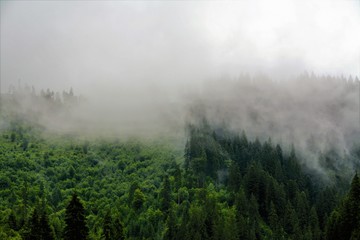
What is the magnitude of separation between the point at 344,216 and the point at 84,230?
66.6 m

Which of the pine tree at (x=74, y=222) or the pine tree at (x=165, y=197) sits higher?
the pine tree at (x=165, y=197)

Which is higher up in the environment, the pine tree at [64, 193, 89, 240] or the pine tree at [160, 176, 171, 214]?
the pine tree at [160, 176, 171, 214]

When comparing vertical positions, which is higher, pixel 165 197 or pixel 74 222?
pixel 165 197

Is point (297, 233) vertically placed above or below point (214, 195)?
below

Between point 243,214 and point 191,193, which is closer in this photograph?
point 243,214

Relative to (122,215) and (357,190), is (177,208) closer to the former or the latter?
(122,215)

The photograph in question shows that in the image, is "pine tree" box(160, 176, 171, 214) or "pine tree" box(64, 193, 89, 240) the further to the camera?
"pine tree" box(160, 176, 171, 214)

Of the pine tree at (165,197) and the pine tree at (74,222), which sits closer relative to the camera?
the pine tree at (74,222)

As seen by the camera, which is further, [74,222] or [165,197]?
[165,197]

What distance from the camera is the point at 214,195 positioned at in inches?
7598

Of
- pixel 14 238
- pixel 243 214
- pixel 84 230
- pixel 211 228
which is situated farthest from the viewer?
pixel 243 214

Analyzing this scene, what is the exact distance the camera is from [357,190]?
416ft

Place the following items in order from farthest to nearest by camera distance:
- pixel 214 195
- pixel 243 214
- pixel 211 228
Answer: pixel 214 195, pixel 243 214, pixel 211 228

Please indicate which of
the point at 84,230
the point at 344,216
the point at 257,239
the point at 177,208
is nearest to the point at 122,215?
the point at 177,208
